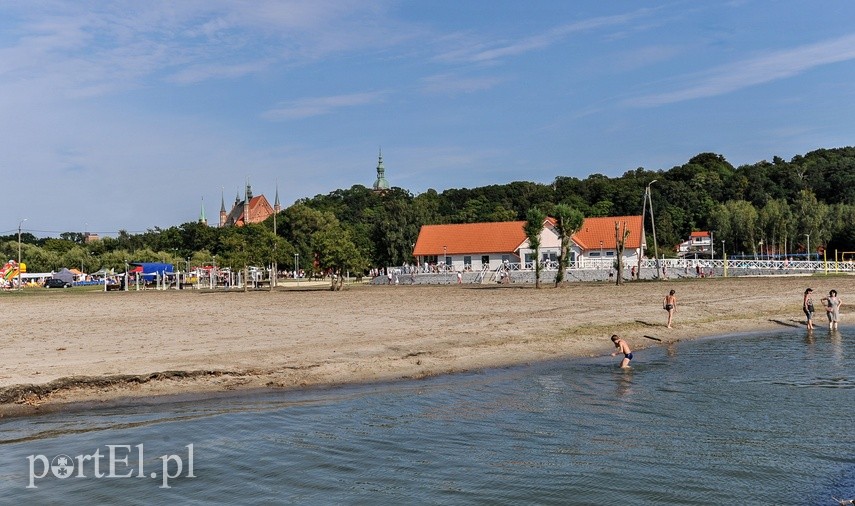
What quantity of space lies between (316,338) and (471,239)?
188 feet

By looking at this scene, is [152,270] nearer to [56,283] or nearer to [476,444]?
[56,283]

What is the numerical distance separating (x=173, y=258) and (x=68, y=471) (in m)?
114

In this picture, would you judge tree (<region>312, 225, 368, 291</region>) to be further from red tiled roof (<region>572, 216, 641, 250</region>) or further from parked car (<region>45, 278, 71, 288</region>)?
parked car (<region>45, 278, 71, 288</region>)

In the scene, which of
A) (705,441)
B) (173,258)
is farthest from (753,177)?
(705,441)

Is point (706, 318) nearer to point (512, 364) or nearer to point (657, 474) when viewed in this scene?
point (512, 364)

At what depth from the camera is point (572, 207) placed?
314ft

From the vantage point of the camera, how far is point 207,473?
11.0 metres

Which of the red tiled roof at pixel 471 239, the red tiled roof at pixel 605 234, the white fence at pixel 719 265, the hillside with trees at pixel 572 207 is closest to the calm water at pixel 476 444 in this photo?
the white fence at pixel 719 265

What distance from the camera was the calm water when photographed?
10086 millimetres

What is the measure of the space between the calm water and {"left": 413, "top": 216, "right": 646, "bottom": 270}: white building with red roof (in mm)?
55338

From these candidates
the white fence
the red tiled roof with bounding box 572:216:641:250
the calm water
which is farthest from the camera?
the red tiled roof with bounding box 572:216:641:250

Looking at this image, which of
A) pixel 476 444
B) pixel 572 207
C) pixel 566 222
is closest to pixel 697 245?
pixel 572 207

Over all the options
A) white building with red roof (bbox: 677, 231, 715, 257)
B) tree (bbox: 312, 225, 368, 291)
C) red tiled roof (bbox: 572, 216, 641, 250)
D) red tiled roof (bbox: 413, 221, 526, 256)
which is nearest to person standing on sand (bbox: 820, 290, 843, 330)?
tree (bbox: 312, 225, 368, 291)

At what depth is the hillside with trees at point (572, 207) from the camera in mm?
93000
